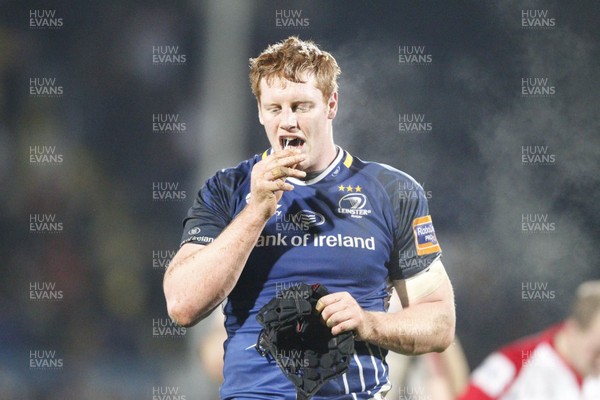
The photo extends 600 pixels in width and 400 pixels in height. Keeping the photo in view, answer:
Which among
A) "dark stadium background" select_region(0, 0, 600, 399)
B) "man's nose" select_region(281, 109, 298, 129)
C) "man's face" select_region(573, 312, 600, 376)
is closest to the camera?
"man's nose" select_region(281, 109, 298, 129)

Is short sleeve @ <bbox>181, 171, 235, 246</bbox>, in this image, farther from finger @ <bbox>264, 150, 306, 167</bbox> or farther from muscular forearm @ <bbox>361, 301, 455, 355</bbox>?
muscular forearm @ <bbox>361, 301, 455, 355</bbox>

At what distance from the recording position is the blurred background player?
3406 millimetres

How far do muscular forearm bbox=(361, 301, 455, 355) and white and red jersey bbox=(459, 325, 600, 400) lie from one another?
99 centimetres

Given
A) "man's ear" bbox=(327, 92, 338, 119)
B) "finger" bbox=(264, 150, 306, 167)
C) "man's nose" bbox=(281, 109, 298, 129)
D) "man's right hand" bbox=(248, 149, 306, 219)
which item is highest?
"man's ear" bbox=(327, 92, 338, 119)

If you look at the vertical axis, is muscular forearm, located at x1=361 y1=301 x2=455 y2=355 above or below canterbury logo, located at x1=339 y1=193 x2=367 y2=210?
below

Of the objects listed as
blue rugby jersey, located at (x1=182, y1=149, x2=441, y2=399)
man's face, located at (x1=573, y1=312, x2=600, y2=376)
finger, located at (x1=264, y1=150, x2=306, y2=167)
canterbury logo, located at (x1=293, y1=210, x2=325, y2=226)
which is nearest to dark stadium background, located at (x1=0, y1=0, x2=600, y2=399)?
man's face, located at (x1=573, y1=312, x2=600, y2=376)

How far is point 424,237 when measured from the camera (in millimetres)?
2551

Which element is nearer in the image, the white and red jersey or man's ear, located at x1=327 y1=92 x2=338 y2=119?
man's ear, located at x1=327 y1=92 x2=338 y2=119

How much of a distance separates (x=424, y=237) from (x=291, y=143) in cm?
49

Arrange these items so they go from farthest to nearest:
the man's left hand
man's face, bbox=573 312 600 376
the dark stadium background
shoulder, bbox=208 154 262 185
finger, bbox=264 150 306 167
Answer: the dark stadium background < man's face, bbox=573 312 600 376 < shoulder, bbox=208 154 262 185 < finger, bbox=264 150 306 167 < the man's left hand

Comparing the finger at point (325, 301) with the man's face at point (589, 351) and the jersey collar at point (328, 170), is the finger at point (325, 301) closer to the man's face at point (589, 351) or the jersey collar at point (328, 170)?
the jersey collar at point (328, 170)

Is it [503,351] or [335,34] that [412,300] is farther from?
[335,34]

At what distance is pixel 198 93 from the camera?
4000 mm

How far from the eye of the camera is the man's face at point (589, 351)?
340cm
